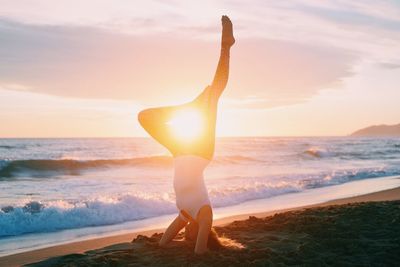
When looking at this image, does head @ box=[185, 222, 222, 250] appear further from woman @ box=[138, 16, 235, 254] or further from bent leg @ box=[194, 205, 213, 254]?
bent leg @ box=[194, 205, 213, 254]

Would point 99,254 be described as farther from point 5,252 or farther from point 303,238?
point 303,238

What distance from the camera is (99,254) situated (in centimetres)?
632

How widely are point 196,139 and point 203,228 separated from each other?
104 centimetres

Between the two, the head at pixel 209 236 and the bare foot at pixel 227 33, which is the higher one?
the bare foot at pixel 227 33

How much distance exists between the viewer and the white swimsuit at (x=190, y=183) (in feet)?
19.0

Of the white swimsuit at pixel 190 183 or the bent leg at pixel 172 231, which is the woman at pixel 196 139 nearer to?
the white swimsuit at pixel 190 183

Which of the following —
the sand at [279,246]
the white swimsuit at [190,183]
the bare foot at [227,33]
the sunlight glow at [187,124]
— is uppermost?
the bare foot at [227,33]

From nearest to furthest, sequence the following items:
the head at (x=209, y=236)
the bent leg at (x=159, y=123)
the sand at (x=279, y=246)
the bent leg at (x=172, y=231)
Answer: the sand at (x=279, y=246), the bent leg at (x=159, y=123), the head at (x=209, y=236), the bent leg at (x=172, y=231)

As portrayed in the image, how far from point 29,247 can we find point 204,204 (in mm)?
3502

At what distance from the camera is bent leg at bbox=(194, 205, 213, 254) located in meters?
5.81

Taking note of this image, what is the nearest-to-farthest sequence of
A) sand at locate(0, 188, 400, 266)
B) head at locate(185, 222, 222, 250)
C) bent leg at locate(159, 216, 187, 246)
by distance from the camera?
sand at locate(0, 188, 400, 266)
head at locate(185, 222, 222, 250)
bent leg at locate(159, 216, 187, 246)

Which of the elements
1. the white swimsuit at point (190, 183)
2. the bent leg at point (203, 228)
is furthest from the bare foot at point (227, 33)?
the bent leg at point (203, 228)

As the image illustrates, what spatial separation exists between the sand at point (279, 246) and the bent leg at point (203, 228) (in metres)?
0.13

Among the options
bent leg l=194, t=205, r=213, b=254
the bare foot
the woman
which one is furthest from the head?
the bare foot
